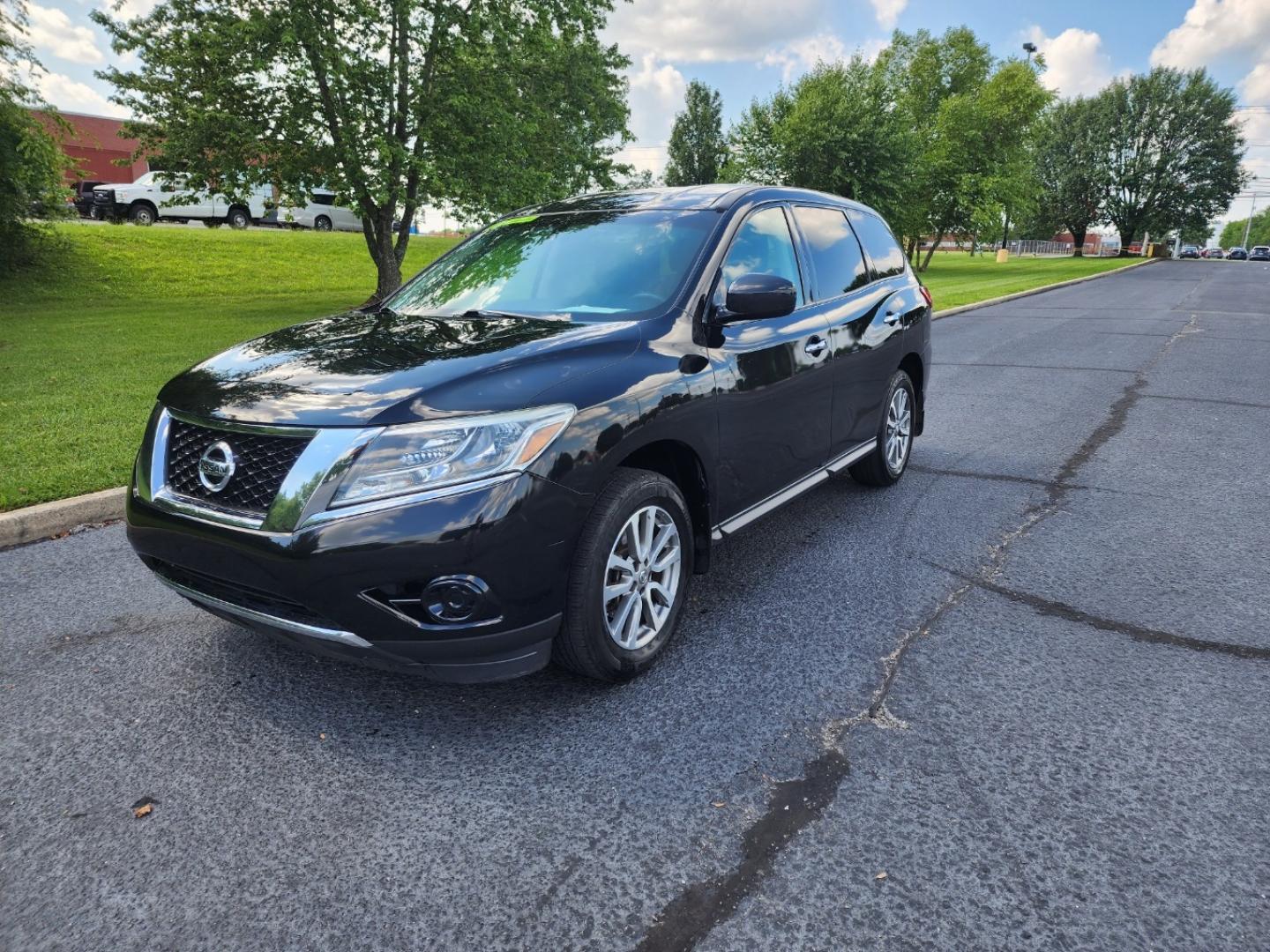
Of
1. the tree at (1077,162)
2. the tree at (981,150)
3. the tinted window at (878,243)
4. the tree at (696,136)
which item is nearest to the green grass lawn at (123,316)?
the tinted window at (878,243)

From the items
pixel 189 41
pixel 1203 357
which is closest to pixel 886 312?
pixel 1203 357

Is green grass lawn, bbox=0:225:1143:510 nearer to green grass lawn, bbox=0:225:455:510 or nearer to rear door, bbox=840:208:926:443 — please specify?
green grass lawn, bbox=0:225:455:510

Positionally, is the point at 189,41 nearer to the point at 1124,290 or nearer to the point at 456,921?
the point at 456,921

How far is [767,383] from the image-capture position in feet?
12.1

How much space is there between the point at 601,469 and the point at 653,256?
130 centimetres

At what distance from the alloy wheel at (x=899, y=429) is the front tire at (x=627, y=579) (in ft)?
8.45

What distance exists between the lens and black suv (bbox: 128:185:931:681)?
2.45 m

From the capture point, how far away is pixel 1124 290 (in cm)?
2580

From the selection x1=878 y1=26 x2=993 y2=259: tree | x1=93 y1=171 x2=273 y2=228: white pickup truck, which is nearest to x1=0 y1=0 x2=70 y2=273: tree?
x1=93 y1=171 x2=273 y2=228: white pickup truck

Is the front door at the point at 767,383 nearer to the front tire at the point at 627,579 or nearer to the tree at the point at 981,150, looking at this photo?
the front tire at the point at 627,579

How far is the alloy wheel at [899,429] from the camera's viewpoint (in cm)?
538

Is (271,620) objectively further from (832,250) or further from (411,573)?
(832,250)

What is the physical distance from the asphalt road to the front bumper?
39 centimetres

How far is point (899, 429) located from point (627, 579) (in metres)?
3.18
